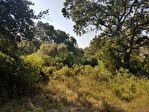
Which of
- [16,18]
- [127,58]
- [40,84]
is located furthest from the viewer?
[127,58]

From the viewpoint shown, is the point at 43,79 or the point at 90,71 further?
the point at 90,71

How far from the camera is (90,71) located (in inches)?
768

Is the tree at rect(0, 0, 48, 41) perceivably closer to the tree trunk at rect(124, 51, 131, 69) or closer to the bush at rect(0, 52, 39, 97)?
the bush at rect(0, 52, 39, 97)

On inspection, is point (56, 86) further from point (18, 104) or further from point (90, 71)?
point (90, 71)

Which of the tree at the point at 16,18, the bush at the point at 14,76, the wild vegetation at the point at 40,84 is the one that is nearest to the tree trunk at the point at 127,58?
the wild vegetation at the point at 40,84

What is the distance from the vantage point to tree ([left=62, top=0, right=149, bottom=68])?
2700cm

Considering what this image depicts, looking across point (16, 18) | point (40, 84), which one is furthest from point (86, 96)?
point (16, 18)

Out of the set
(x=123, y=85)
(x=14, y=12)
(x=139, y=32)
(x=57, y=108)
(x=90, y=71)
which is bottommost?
(x=57, y=108)

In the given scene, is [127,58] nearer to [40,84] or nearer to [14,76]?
[40,84]

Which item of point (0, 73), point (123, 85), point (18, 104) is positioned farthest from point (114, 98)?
point (0, 73)

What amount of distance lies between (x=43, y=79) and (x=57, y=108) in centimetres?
610

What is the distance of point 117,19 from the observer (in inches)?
1100

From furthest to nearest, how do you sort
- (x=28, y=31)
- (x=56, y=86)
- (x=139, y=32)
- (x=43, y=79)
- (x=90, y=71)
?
1. (x=139, y=32)
2. (x=90, y=71)
3. (x=43, y=79)
4. (x=56, y=86)
5. (x=28, y=31)

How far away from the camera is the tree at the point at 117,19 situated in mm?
27000
